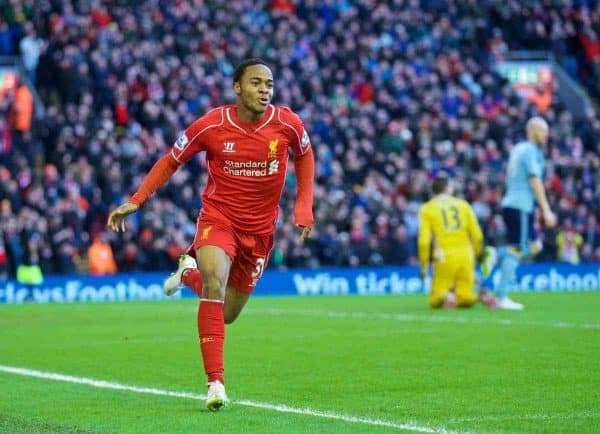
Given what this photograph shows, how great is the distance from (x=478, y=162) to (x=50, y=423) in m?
24.6

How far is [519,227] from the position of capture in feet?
58.2

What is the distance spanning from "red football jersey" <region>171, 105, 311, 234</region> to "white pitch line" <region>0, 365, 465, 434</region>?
1231 millimetres

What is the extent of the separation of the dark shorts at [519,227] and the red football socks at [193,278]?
8.95 meters

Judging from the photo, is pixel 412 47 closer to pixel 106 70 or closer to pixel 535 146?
pixel 106 70

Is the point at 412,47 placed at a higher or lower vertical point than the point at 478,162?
higher

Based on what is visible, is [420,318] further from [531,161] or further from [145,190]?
[145,190]

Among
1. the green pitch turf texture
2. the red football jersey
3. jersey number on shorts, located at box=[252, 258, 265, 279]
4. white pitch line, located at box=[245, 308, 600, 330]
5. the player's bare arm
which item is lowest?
white pitch line, located at box=[245, 308, 600, 330]

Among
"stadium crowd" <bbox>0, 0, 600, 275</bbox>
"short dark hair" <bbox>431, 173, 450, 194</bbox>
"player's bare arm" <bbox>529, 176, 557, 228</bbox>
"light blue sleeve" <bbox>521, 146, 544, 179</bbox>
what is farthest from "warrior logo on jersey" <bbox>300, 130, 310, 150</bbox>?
"stadium crowd" <bbox>0, 0, 600, 275</bbox>

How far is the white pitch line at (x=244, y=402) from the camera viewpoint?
7.35 metres

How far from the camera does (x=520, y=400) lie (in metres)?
8.41

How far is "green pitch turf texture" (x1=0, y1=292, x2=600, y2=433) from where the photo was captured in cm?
770

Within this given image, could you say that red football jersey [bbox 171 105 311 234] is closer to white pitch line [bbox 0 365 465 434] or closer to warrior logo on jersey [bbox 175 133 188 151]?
warrior logo on jersey [bbox 175 133 188 151]

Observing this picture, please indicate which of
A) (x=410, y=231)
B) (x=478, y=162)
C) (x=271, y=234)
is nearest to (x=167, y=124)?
(x=410, y=231)

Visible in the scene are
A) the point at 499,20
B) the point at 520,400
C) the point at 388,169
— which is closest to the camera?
the point at 520,400
